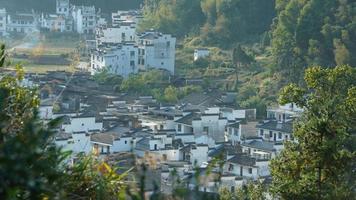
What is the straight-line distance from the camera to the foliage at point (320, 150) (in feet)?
16.2

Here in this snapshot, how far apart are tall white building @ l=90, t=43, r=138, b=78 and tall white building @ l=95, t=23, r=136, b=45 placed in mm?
2274

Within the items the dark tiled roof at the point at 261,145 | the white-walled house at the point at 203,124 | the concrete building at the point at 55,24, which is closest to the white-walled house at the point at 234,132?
the white-walled house at the point at 203,124

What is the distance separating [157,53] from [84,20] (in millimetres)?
7130

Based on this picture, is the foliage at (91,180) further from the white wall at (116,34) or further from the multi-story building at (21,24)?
the multi-story building at (21,24)

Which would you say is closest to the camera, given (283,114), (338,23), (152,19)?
(283,114)

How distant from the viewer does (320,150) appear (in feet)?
16.6

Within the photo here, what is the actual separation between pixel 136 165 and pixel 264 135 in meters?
12.1

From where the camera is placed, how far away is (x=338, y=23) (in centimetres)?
1989

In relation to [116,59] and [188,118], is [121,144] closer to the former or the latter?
[188,118]

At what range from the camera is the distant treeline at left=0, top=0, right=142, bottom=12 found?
102 feet

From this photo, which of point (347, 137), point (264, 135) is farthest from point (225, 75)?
point (347, 137)

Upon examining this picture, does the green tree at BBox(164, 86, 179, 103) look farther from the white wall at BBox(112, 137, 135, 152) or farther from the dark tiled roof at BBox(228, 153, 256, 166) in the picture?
the dark tiled roof at BBox(228, 153, 256, 166)

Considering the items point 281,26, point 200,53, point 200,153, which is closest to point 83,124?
point 200,153

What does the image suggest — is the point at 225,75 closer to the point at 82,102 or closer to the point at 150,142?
the point at 82,102
